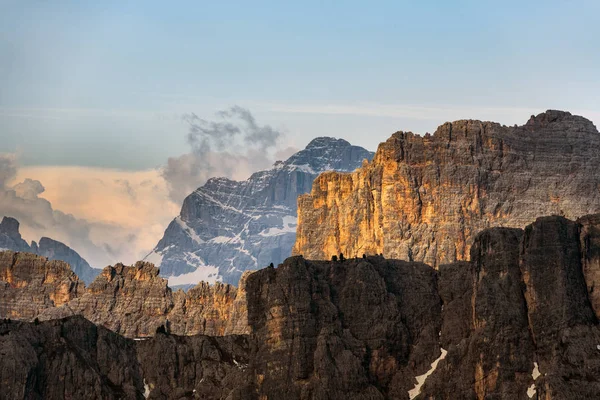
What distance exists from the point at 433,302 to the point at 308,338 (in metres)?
15.0

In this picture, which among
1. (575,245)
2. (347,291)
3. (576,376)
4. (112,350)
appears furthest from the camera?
(112,350)

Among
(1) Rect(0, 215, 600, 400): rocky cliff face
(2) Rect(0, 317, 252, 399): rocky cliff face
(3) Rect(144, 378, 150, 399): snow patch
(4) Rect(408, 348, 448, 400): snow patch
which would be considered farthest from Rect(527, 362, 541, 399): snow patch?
(3) Rect(144, 378, 150, 399): snow patch

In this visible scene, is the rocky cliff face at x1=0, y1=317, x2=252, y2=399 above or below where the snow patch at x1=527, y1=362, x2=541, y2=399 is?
above

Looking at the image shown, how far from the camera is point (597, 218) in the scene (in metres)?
175

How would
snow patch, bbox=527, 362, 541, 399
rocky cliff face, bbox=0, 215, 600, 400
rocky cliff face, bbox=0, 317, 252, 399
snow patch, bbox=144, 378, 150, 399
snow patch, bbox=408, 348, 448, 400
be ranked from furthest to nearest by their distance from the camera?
snow patch, bbox=144, 378, 150, 399 < rocky cliff face, bbox=0, 317, 252, 399 < snow patch, bbox=408, 348, 448, 400 < rocky cliff face, bbox=0, 215, 600, 400 < snow patch, bbox=527, 362, 541, 399

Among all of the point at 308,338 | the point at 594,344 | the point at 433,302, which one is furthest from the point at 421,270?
the point at 594,344

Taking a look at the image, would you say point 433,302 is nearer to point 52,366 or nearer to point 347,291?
point 347,291

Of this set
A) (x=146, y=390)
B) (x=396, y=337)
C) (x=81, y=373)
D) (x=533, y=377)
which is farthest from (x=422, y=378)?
(x=81, y=373)

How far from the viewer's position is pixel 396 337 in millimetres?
183375

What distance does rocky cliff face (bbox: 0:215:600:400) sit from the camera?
556 ft

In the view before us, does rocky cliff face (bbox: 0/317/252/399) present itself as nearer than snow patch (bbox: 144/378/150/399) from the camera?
Yes

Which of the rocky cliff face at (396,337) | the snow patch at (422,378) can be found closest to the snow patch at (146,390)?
the rocky cliff face at (396,337)

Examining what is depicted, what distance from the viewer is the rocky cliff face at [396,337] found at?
170 metres

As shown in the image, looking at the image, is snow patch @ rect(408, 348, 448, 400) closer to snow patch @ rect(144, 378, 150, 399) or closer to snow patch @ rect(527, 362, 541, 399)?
snow patch @ rect(527, 362, 541, 399)
